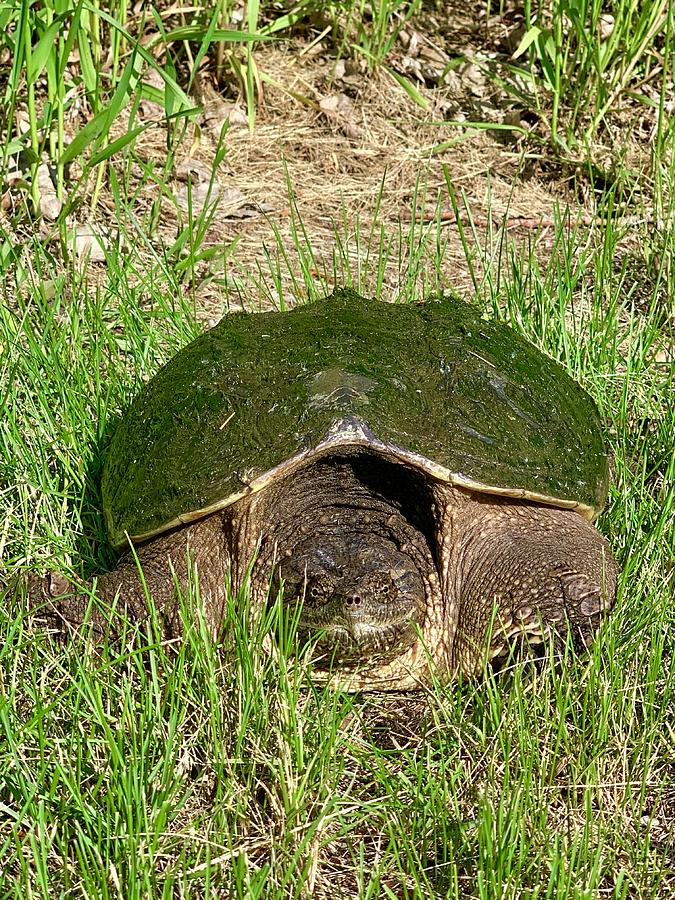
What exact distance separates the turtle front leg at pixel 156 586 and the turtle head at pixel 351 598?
0.24 metres

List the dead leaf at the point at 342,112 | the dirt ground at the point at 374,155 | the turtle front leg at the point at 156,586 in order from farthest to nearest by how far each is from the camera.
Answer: the dead leaf at the point at 342,112, the dirt ground at the point at 374,155, the turtle front leg at the point at 156,586

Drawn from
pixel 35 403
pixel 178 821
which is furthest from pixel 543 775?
pixel 35 403

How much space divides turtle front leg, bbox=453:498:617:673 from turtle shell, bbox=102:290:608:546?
0.35 feet

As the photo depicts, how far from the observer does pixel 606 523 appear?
2947 mm

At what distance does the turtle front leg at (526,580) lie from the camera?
2.43m

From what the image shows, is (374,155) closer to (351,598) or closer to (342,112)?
(342,112)

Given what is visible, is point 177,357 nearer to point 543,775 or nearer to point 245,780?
point 245,780

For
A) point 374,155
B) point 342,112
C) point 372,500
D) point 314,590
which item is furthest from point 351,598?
point 342,112

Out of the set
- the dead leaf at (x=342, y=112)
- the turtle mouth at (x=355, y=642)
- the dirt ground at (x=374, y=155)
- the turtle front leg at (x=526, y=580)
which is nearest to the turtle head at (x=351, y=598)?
the turtle mouth at (x=355, y=642)

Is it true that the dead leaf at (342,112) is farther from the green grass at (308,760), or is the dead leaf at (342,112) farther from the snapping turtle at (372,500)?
the green grass at (308,760)

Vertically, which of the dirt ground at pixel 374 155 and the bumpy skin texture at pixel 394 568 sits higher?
the dirt ground at pixel 374 155

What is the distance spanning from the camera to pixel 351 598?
7.52 feet

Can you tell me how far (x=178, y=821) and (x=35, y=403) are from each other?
1.62 meters

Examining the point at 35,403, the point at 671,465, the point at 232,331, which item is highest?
the point at 232,331
